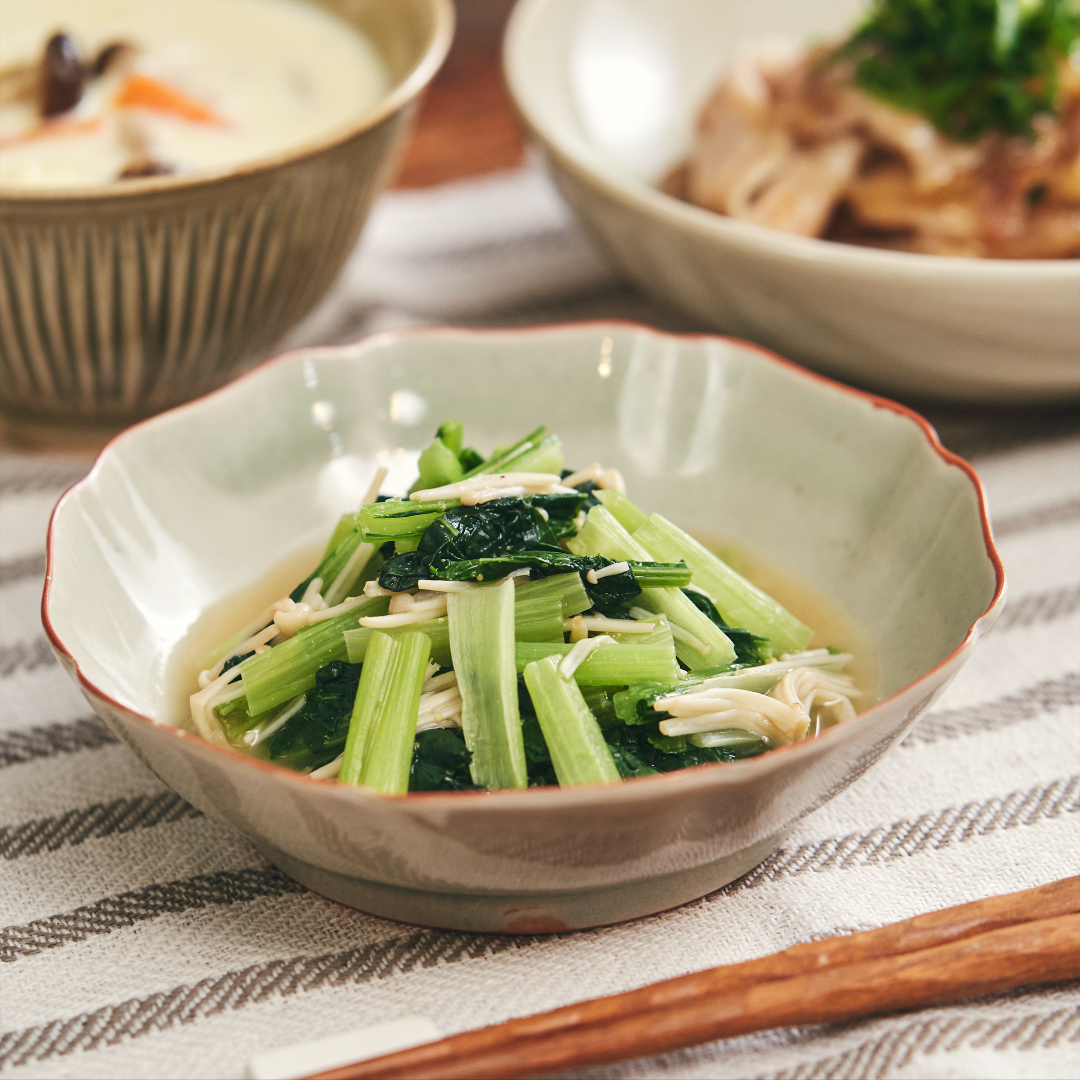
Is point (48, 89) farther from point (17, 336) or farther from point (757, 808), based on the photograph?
point (757, 808)

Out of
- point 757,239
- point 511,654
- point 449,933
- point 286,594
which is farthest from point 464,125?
point 449,933

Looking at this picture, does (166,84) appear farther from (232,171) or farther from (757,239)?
(757,239)

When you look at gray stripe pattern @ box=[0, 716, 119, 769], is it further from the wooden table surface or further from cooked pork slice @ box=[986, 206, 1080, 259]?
the wooden table surface

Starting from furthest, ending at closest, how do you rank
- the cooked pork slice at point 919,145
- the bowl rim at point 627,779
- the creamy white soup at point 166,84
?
the cooked pork slice at point 919,145 < the creamy white soup at point 166,84 < the bowl rim at point 627,779

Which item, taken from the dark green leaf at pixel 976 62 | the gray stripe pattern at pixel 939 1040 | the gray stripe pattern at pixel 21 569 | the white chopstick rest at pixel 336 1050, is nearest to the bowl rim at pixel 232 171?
the gray stripe pattern at pixel 21 569

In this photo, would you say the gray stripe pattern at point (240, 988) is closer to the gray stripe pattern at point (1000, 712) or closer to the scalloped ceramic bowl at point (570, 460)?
the scalloped ceramic bowl at point (570, 460)

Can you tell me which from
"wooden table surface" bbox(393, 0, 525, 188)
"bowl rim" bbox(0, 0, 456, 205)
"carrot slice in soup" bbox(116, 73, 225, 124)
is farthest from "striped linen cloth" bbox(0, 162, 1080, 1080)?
"wooden table surface" bbox(393, 0, 525, 188)

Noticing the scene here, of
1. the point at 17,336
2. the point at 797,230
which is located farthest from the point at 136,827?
the point at 797,230
